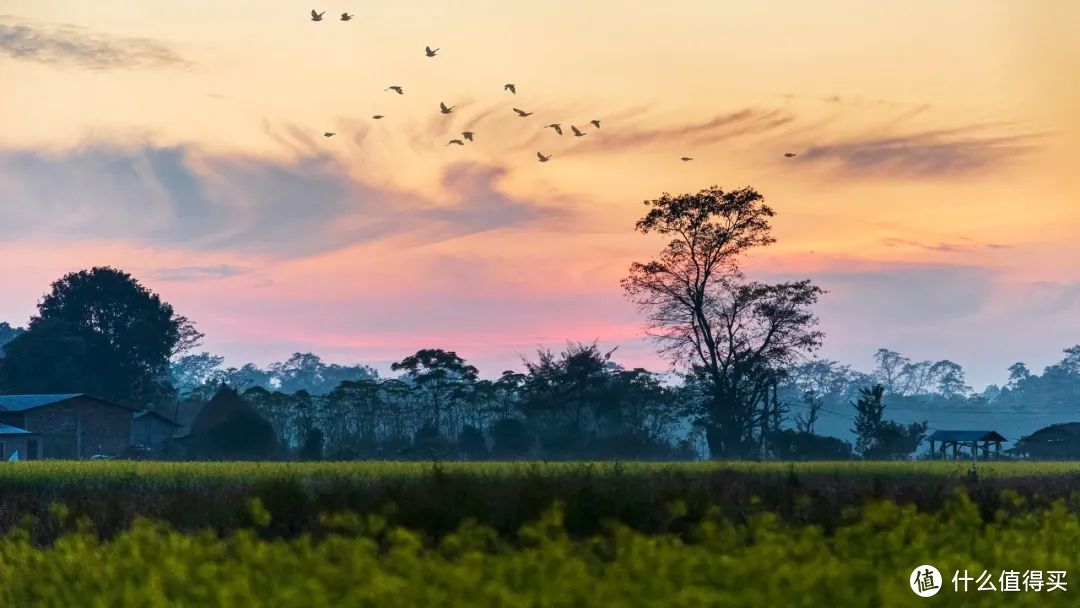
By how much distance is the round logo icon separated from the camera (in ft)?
37.3

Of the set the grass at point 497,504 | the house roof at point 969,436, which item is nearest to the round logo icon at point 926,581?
the grass at point 497,504

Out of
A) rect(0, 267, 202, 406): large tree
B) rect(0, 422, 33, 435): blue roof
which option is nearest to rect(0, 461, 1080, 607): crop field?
rect(0, 422, 33, 435): blue roof

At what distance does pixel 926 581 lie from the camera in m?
11.6

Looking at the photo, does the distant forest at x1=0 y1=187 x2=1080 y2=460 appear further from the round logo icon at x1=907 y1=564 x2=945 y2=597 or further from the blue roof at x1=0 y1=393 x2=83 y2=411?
the round logo icon at x1=907 y1=564 x2=945 y2=597

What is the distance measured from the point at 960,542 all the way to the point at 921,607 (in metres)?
3.84

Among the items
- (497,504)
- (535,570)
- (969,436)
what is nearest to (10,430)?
(969,436)

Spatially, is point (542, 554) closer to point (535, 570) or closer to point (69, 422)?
point (535, 570)

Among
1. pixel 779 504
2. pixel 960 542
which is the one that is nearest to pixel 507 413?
pixel 779 504

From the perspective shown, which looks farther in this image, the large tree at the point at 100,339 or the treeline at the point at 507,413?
the large tree at the point at 100,339

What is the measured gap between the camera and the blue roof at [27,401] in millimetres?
82875

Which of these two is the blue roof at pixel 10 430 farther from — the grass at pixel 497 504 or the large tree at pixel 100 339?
the grass at pixel 497 504

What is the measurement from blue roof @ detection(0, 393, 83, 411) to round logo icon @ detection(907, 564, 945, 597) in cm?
7821

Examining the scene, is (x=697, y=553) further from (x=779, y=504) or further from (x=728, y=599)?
(x=779, y=504)

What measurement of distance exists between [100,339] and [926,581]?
100 meters
